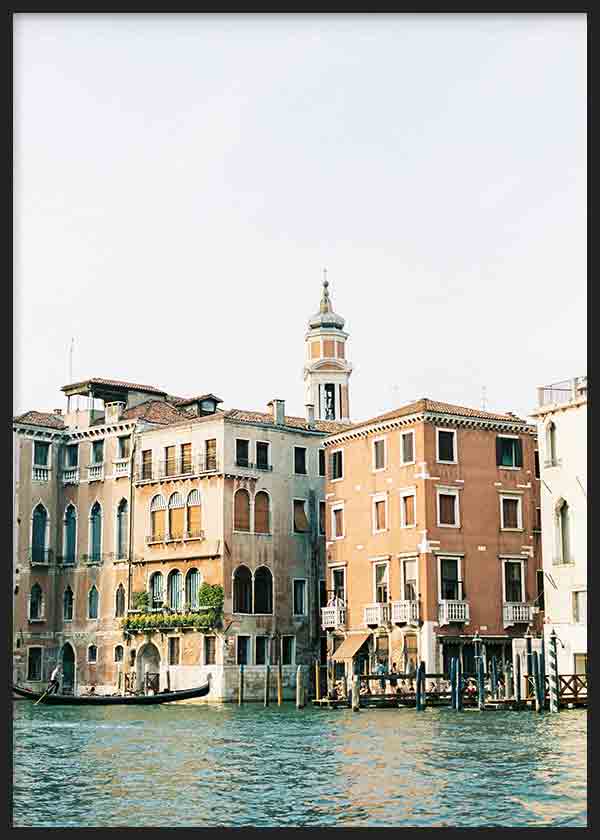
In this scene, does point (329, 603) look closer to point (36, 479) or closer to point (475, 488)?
point (475, 488)

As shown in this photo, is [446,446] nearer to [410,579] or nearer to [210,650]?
[410,579]

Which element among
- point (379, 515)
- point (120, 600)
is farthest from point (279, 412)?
point (120, 600)

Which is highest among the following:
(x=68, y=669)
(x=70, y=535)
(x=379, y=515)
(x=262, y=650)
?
(x=379, y=515)

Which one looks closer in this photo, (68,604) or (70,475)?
(68,604)

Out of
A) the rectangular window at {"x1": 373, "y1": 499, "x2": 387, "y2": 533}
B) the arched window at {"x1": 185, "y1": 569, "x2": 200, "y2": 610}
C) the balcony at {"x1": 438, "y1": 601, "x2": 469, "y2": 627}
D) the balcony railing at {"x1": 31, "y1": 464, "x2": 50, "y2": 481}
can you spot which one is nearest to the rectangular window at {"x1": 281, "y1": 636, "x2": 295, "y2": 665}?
the arched window at {"x1": 185, "y1": 569, "x2": 200, "y2": 610}

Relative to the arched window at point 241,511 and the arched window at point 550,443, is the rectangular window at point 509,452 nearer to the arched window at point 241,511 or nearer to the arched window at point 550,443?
the arched window at point 550,443

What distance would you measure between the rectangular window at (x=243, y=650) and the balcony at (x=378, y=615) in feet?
11.7

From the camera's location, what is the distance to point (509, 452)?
29688mm

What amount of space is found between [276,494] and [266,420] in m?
2.22

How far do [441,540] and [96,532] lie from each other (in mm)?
10370

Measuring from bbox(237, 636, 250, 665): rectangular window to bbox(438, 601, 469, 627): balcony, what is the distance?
18.3ft

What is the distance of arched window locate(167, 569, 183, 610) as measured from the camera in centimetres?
3241

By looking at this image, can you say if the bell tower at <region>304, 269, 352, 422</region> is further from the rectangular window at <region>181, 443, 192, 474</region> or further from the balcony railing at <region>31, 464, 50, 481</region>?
the rectangular window at <region>181, 443, 192, 474</region>
